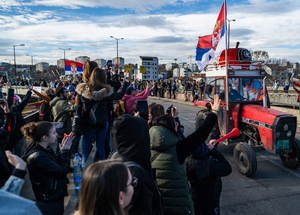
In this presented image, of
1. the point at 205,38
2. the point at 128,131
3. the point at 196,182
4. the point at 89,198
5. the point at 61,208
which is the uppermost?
the point at 205,38

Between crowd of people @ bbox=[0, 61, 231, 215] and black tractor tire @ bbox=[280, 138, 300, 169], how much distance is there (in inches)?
146

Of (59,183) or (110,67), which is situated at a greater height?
(110,67)

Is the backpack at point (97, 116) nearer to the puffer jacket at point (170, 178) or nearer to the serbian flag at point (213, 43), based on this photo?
the puffer jacket at point (170, 178)

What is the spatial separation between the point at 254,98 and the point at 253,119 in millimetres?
803

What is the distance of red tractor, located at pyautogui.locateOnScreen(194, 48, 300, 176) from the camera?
557cm

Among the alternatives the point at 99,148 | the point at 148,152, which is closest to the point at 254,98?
the point at 99,148

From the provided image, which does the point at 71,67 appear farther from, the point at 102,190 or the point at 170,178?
the point at 102,190

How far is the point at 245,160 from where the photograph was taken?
5.60m

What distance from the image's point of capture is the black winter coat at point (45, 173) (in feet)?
8.38

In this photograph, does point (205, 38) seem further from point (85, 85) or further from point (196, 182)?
point (196, 182)

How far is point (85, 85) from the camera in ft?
13.0

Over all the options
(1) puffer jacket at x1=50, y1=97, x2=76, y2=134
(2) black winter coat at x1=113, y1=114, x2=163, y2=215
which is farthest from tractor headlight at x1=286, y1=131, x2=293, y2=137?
(1) puffer jacket at x1=50, y1=97, x2=76, y2=134

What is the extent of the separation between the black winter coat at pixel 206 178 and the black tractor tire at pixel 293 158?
3787 millimetres

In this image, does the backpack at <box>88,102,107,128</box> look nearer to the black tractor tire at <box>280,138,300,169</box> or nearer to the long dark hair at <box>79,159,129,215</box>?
the long dark hair at <box>79,159,129,215</box>
